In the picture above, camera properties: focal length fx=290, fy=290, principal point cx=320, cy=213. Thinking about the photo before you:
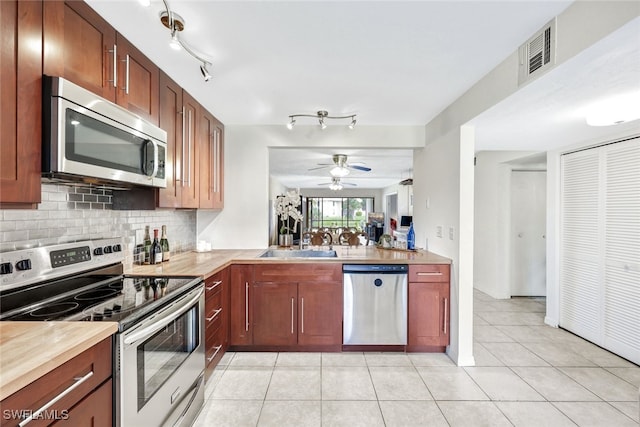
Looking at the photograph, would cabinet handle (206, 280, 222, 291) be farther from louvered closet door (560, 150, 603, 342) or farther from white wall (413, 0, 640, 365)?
louvered closet door (560, 150, 603, 342)

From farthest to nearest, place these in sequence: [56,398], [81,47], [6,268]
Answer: [81,47] < [6,268] < [56,398]

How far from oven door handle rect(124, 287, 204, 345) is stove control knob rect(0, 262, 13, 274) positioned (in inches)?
24.3

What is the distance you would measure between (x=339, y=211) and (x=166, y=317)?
11079 mm

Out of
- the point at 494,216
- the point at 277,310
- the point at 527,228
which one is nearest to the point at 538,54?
the point at 277,310

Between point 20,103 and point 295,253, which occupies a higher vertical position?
point 20,103

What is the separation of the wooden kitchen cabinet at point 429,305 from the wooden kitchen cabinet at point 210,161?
2104 mm

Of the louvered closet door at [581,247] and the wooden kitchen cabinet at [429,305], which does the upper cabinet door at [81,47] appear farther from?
the louvered closet door at [581,247]

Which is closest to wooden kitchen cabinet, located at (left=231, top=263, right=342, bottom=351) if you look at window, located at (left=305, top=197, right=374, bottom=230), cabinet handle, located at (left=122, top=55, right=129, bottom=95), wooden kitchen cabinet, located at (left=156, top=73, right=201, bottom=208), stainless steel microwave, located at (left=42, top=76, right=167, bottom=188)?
wooden kitchen cabinet, located at (left=156, top=73, right=201, bottom=208)

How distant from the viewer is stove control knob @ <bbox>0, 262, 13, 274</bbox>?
1246mm

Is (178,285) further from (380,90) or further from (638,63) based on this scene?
(638,63)

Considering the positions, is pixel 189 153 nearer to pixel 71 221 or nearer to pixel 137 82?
pixel 137 82

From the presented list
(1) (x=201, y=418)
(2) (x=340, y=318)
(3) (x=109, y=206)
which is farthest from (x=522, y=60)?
(1) (x=201, y=418)

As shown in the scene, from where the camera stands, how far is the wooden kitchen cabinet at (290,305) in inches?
108

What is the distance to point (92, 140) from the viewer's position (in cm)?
136
